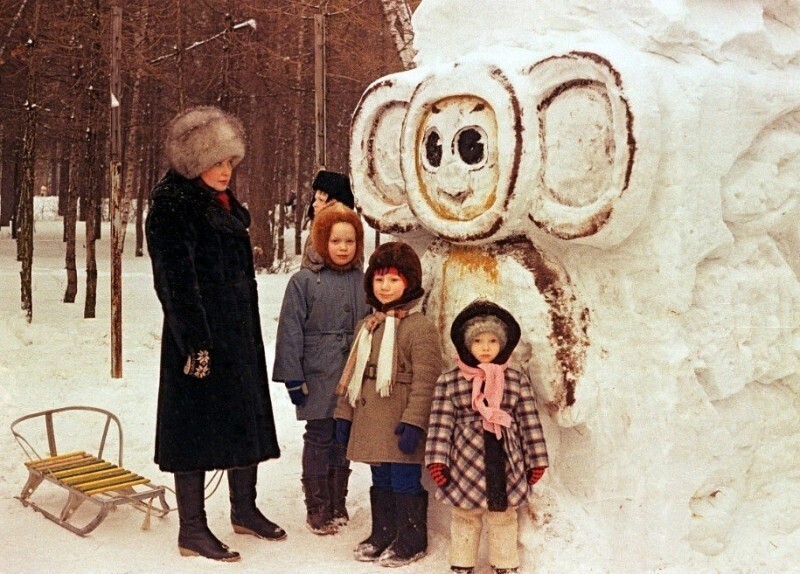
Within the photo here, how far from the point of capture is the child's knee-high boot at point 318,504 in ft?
15.0

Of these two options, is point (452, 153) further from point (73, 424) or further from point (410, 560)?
point (73, 424)

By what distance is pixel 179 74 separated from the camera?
988cm

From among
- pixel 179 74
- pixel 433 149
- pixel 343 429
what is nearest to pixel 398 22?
pixel 179 74

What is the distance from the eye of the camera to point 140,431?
6.24 metres

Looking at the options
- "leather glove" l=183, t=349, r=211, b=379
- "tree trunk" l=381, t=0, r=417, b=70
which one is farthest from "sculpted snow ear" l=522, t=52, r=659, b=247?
"tree trunk" l=381, t=0, r=417, b=70

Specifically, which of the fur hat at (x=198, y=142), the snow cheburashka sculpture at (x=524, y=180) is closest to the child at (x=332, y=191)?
the snow cheburashka sculpture at (x=524, y=180)

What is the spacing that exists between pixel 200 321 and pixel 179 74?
21.6 ft

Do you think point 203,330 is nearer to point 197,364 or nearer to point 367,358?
point 197,364

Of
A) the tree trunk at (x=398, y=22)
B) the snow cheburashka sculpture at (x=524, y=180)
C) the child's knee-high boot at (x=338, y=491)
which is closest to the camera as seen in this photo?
the snow cheburashka sculpture at (x=524, y=180)

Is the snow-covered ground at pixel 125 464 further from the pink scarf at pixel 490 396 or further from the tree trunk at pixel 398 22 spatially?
the tree trunk at pixel 398 22

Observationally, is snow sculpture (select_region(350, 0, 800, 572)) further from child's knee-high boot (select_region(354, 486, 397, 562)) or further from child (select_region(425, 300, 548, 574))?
child's knee-high boot (select_region(354, 486, 397, 562))

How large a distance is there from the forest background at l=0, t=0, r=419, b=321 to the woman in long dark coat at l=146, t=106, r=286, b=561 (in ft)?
9.32

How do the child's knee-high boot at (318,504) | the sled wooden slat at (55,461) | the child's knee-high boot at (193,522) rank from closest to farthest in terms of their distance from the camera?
the child's knee-high boot at (193,522) → the child's knee-high boot at (318,504) → the sled wooden slat at (55,461)

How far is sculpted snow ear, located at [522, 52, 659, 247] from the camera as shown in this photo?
343 centimetres
